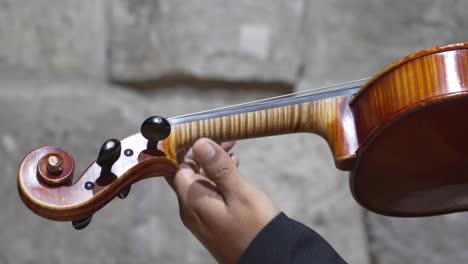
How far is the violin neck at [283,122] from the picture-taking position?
0.69 meters

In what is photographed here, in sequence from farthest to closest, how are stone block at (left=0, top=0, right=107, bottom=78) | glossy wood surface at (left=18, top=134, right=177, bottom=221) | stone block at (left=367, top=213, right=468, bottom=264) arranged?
stone block at (left=0, top=0, right=107, bottom=78), stone block at (left=367, top=213, right=468, bottom=264), glossy wood surface at (left=18, top=134, right=177, bottom=221)

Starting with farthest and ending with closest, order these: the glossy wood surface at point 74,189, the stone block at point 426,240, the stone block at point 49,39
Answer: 1. the stone block at point 49,39
2. the stone block at point 426,240
3. the glossy wood surface at point 74,189

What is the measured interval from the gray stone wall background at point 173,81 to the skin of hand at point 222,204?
18.7 inches

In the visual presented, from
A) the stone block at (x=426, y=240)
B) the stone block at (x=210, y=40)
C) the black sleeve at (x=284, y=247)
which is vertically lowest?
the stone block at (x=426, y=240)

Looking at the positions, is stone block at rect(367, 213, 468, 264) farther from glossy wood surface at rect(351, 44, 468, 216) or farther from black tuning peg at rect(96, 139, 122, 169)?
black tuning peg at rect(96, 139, 122, 169)

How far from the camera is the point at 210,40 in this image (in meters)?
1.17

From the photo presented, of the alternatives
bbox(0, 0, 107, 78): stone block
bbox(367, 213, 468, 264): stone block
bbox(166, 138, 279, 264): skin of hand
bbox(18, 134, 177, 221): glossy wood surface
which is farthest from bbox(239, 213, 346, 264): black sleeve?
bbox(0, 0, 107, 78): stone block

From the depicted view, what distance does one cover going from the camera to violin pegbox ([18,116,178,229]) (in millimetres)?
623

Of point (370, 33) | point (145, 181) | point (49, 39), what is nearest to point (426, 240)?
point (370, 33)

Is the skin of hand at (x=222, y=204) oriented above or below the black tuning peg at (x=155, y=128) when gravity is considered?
below

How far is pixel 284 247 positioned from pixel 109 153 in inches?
7.0

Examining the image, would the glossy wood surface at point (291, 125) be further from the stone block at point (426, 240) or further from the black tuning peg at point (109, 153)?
the stone block at point (426, 240)

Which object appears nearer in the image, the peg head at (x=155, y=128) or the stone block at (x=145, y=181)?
the peg head at (x=155, y=128)

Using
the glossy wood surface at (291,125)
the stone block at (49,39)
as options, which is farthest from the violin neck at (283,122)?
the stone block at (49,39)
